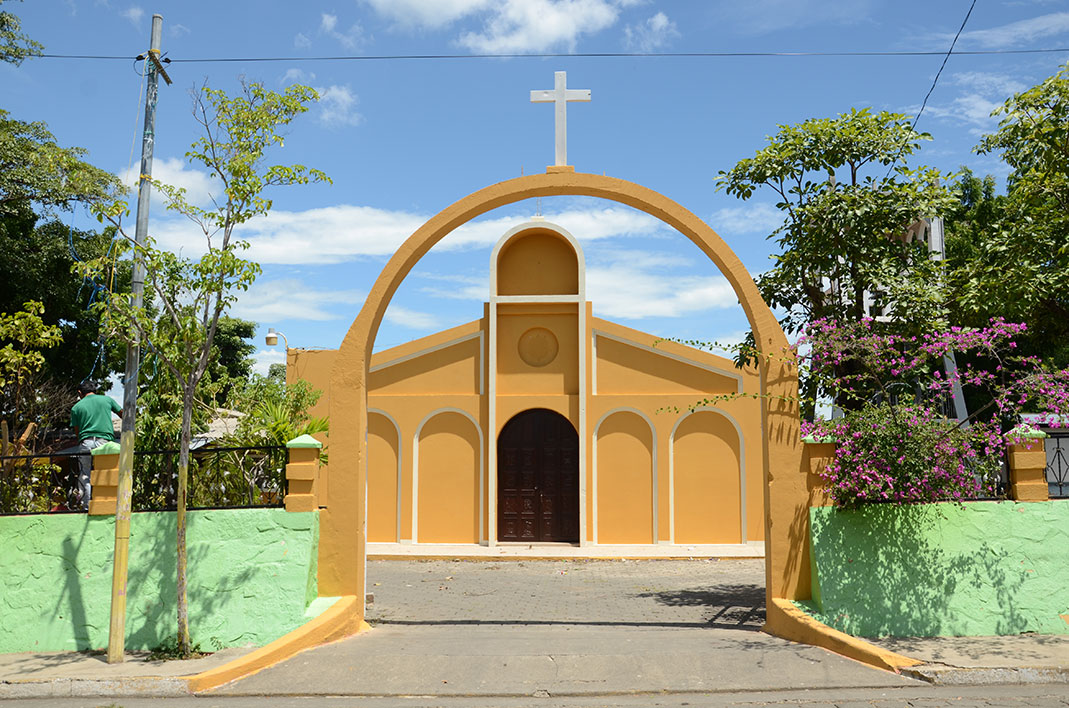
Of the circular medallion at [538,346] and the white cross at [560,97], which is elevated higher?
the white cross at [560,97]

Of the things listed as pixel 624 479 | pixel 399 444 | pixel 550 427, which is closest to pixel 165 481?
pixel 399 444

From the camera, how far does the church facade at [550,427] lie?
16.4m

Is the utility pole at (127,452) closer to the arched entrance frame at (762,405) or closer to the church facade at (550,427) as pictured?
the arched entrance frame at (762,405)

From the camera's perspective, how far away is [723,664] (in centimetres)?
666

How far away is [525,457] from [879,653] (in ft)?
34.9

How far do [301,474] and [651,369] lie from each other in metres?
10.2

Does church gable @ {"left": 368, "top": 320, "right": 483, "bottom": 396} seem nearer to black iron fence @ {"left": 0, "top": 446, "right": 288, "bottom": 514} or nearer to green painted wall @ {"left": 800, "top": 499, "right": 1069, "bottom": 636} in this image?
black iron fence @ {"left": 0, "top": 446, "right": 288, "bottom": 514}

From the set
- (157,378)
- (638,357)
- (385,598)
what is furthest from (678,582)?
(157,378)

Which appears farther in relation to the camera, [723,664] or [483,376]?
[483,376]

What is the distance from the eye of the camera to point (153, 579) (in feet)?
24.7

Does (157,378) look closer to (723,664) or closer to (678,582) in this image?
(723,664)

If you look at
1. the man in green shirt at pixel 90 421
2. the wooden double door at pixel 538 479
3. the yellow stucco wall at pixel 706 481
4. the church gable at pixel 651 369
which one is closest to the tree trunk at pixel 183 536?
the man in green shirt at pixel 90 421

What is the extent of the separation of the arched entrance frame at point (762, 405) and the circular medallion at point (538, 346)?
8521mm

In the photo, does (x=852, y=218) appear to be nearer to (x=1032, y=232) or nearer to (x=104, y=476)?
(x=1032, y=232)
